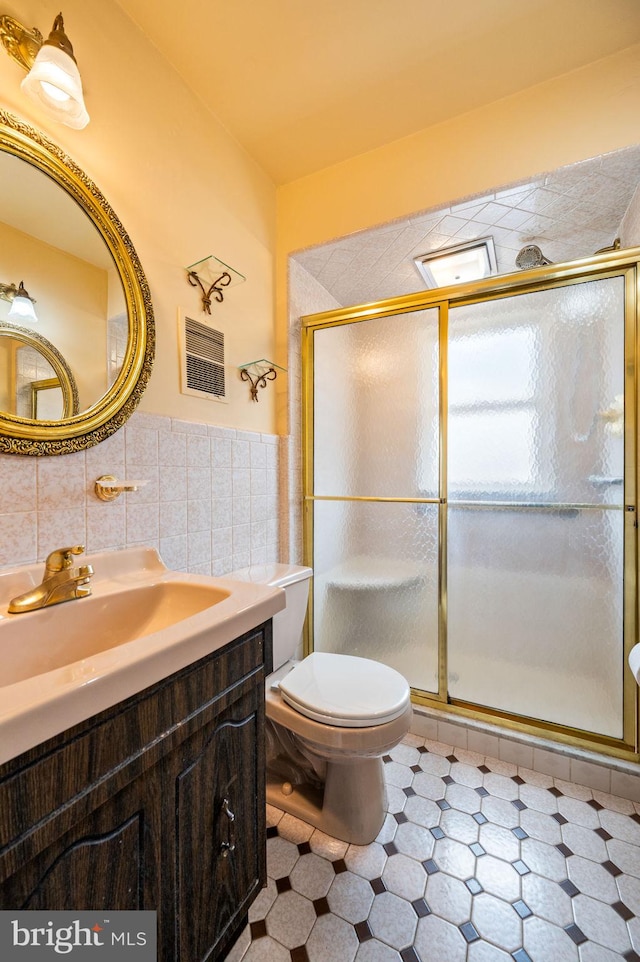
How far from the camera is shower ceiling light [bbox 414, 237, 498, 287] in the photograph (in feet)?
6.13

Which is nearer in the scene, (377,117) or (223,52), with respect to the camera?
(223,52)

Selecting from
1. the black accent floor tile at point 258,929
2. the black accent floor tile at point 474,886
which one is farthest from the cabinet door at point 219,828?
the black accent floor tile at point 474,886

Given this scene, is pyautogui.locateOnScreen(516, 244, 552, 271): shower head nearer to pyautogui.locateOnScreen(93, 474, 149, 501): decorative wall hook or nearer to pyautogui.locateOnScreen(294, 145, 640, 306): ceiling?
pyautogui.locateOnScreen(294, 145, 640, 306): ceiling

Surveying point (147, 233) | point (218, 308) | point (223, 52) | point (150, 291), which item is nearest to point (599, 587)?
point (218, 308)

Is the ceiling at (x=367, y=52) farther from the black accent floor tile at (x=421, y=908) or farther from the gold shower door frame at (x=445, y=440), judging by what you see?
the black accent floor tile at (x=421, y=908)

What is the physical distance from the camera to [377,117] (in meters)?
1.56

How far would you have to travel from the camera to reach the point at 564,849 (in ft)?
3.95

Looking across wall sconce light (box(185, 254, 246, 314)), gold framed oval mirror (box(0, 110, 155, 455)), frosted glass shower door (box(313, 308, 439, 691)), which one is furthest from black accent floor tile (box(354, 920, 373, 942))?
wall sconce light (box(185, 254, 246, 314))

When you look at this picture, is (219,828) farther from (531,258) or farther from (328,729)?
(531,258)

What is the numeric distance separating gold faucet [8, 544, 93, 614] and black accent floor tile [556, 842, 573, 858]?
1562 mm

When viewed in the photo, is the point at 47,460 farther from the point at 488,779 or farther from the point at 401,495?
the point at 488,779

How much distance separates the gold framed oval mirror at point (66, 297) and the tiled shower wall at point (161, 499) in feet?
0.25

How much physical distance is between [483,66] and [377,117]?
0.39 metres

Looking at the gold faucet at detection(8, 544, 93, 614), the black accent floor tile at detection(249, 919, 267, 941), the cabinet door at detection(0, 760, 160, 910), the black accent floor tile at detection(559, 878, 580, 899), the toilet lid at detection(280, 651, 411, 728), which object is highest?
the gold faucet at detection(8, 544, 93, 614)
